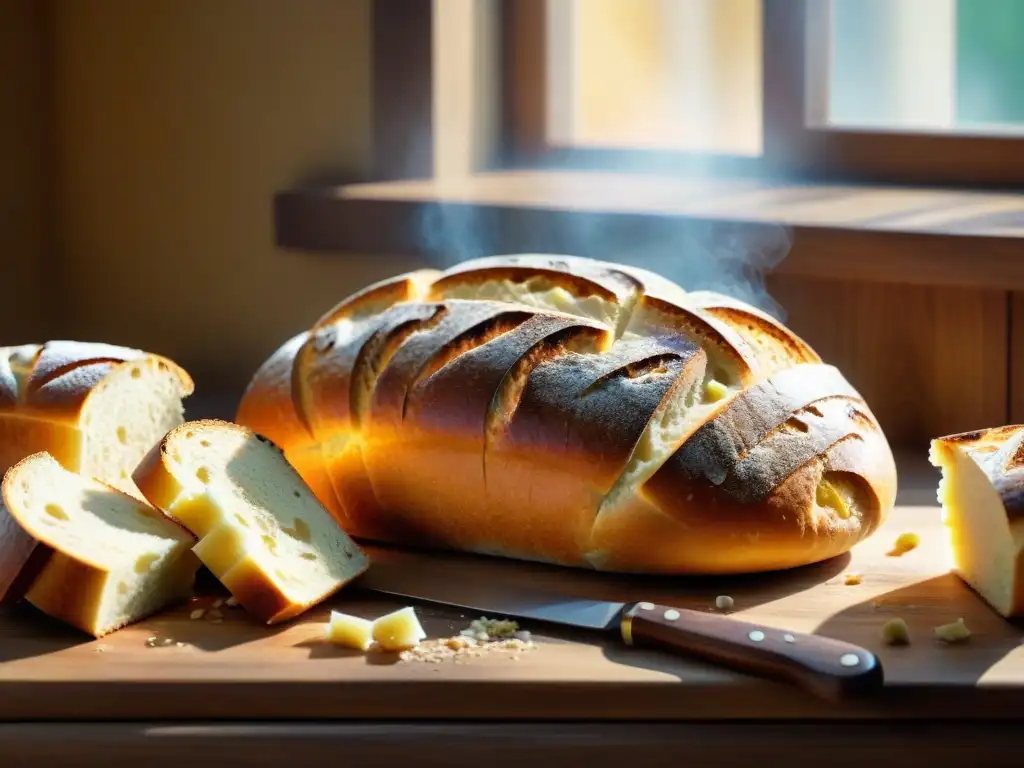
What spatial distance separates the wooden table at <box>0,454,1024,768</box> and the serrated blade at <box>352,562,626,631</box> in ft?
0.08

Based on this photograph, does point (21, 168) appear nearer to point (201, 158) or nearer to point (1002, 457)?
point (201, 158)

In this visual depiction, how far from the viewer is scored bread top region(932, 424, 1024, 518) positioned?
46.7 inches

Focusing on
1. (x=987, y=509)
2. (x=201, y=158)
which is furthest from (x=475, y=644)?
(x=201, y=158)

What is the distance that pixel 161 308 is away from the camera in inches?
88.0

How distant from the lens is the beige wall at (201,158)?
210 centimetres

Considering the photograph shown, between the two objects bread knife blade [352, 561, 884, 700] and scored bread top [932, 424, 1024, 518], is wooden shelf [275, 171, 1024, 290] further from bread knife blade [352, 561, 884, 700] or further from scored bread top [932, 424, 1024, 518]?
bread knife blade [352, 561, 884, 700]

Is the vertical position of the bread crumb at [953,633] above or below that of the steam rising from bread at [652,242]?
below

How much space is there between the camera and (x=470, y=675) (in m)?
1.09

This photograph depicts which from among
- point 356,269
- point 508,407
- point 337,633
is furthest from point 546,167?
point 337,633

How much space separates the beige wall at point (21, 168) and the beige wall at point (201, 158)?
0.04 meters

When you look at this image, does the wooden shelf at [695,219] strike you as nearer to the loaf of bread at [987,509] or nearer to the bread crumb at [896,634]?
the loaf of bread at [987,509]

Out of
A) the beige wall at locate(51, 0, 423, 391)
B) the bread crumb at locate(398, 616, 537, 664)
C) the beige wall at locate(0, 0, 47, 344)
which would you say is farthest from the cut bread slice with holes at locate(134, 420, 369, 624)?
the beige wall at locate(0, 0, 47, 344)

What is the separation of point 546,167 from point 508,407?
1030 millimetres

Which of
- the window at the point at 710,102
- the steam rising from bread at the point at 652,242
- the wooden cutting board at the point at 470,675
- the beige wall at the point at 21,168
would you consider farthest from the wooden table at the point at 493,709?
the beige wall at the point at 21,168
